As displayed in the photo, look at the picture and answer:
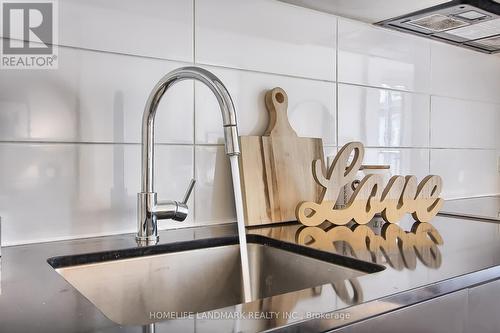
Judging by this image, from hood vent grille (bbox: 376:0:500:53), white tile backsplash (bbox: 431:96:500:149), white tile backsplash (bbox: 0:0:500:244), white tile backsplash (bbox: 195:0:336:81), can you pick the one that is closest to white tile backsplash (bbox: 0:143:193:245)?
white tile backsplash (bbox: 0:0:500:244)

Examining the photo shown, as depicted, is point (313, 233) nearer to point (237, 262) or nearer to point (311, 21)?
point (237, 262)

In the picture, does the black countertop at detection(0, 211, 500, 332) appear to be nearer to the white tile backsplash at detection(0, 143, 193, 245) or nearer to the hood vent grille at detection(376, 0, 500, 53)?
the white tile backsplash at detection(0, 143, 193, 245)

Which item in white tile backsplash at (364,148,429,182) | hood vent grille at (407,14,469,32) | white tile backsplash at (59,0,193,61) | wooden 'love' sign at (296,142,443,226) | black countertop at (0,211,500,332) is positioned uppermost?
hood vent grille at (407,14,469,32)

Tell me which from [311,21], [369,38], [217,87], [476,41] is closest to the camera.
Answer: [217,87]

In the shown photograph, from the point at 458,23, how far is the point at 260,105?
A: 0.69m

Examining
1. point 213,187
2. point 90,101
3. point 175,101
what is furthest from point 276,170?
point 90,101

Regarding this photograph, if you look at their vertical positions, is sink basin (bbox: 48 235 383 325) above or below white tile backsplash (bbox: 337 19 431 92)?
below

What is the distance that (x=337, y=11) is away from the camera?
1.25 metres

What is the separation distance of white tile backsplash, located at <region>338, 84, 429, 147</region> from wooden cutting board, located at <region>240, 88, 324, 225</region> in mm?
216

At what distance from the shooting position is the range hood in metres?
1.17

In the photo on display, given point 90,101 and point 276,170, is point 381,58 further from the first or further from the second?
point 90,101

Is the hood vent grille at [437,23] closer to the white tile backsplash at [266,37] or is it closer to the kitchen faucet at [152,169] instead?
the white tile backsplash at [266,37]

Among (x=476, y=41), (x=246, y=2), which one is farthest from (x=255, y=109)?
(x=476, y=41)

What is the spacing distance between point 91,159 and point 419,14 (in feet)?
3.17
